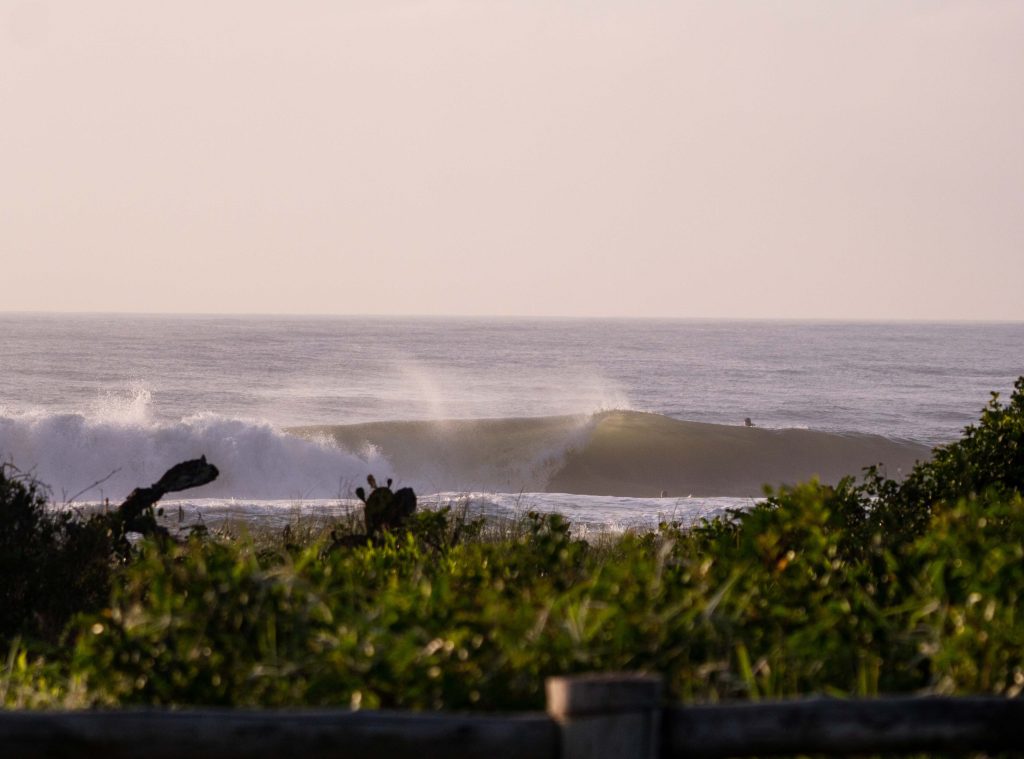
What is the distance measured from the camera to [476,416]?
49.1m

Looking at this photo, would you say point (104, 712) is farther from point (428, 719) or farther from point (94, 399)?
point (94, 399)

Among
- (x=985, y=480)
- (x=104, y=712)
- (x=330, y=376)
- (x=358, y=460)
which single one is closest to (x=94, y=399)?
(x=330, y=376)

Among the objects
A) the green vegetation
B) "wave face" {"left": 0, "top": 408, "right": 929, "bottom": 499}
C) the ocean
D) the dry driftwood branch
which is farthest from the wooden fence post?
"wave face" {"left": 0, "top": 408, "right": 929, "bottom": 499}

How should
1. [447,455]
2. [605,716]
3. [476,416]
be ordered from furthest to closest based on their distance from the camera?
[476,416] < [447,455] < [605,716]

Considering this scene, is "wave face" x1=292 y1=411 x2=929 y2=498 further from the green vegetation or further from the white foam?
the green vegetation

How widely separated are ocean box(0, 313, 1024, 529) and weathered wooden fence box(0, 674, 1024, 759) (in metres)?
7.74

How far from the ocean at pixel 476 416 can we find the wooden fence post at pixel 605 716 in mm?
8115

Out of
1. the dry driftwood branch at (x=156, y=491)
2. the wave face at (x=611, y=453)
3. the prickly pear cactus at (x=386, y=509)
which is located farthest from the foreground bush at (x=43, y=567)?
the wave face at (x=611, y=453)

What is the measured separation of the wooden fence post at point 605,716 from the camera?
3.06 metres

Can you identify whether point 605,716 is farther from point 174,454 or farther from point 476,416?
point 476,416

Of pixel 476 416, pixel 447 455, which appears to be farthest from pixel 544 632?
pixel 476 416

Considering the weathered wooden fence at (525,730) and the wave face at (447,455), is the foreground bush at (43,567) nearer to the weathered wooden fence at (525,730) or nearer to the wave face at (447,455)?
the weathered wooden fence at (525,730)

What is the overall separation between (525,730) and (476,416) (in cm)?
4603

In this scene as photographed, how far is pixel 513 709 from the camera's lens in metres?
3.87
